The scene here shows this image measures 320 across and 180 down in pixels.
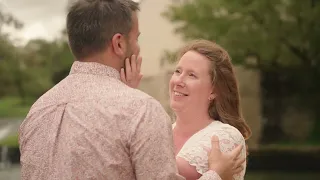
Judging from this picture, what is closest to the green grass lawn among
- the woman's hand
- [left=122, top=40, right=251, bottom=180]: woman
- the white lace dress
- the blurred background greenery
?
the blurred background greenery

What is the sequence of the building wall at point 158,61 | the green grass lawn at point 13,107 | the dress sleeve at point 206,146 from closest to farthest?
the dress sleeve at point 206,146
the green grass lawn at point 13,107
the building wall at point 158,61

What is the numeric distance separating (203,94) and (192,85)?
4cm

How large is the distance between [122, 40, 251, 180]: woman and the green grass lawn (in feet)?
35.5

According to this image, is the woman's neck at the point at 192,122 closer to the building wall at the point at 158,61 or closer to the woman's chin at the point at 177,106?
the woman's chin at the point at 177,106

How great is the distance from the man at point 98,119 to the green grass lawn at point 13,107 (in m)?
11.3

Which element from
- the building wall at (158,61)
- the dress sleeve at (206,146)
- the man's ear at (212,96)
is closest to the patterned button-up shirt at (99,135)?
the dress sleeve at (206,146)

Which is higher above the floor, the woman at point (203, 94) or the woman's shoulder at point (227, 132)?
the woman at point (203, 94)

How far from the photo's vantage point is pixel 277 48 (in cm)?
1315

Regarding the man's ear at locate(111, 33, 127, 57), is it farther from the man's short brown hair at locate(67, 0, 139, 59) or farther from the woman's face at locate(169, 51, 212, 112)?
the woman's face at locate(169, 51, 212, 112)

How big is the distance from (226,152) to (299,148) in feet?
39.5

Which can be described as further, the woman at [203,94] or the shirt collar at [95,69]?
the woman at [203,94]

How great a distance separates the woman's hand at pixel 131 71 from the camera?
4.92ft

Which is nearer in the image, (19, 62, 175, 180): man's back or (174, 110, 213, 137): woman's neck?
(19, 62, 175, 180): man's back

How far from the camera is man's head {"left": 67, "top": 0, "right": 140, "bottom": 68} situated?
1.44m
